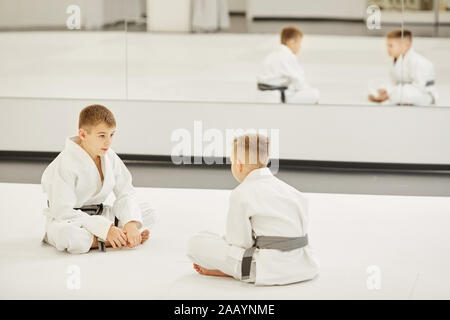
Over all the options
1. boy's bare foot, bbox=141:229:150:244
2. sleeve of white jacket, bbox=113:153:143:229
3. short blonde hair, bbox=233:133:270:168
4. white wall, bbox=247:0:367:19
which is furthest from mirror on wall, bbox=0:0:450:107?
short blonde hair, bbox=233:133:270:168

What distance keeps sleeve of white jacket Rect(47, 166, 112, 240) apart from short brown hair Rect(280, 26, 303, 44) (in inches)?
102

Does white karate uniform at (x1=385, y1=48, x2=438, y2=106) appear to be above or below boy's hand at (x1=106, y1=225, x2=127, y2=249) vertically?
above

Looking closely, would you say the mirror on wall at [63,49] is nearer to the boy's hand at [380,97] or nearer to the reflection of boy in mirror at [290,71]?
the reflection of boy in mirror at [290,71]

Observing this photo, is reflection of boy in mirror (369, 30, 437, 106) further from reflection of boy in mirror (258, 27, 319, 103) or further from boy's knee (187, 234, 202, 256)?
boy's knee (187, 234, 202, 256)

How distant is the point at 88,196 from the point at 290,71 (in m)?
2.47

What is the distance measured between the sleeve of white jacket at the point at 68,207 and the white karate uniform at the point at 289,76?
8.14 ft

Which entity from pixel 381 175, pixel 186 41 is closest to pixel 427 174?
pixel 381 175

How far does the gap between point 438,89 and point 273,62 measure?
3.88 ft

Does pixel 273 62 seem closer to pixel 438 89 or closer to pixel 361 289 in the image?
pixel 438 89

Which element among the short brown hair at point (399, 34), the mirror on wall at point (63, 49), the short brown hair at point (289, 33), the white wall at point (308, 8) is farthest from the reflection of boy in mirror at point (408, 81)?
the mirror on wall at point (63, 49)

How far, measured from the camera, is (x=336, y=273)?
404cm

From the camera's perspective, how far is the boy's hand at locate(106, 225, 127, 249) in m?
4.26

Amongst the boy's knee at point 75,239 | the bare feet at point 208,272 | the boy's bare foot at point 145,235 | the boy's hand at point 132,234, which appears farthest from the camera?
the boy's bare foot at point 145,235

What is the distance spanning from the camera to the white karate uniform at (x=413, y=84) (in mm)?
6324
